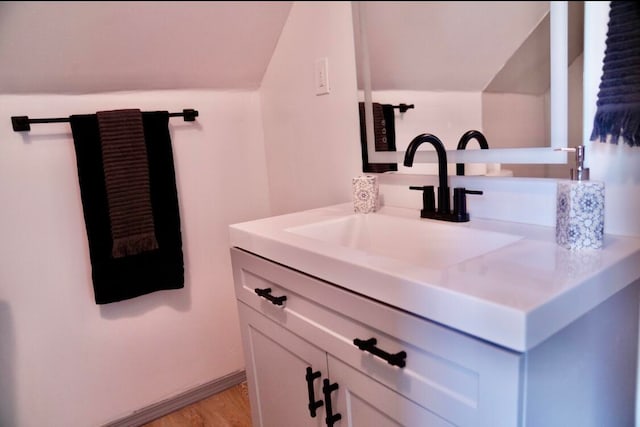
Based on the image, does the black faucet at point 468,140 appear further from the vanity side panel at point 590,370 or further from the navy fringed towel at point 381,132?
the vanity side panel at point 590,370

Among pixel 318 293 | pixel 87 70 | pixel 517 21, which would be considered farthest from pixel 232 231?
pixel 517 21

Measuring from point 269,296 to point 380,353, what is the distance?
0.37m

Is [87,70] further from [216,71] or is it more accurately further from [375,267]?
[375,267]

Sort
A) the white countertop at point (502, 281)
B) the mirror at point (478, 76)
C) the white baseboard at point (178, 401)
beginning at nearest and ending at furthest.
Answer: the white countertop at point (502, 281) → the mirror at point (478, 76) → the white baseboard at point (178, 401)

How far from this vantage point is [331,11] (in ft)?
4.71

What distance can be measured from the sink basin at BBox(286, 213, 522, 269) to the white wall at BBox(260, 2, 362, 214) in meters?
0.28

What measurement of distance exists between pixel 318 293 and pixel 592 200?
21.1 inches

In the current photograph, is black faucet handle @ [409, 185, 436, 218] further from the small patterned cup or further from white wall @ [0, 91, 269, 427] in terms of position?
white wall @ [0, 91, 269, 427]

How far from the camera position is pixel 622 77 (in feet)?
2.56

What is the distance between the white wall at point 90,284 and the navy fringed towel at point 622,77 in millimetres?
1335

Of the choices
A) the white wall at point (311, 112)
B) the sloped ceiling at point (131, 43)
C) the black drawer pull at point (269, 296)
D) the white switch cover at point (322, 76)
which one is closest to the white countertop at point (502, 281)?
the black drawer pull at point (269, 296)

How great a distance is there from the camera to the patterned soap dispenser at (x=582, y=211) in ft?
2.53

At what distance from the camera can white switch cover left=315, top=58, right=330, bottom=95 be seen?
1.49 meters

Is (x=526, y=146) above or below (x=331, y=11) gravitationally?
below
